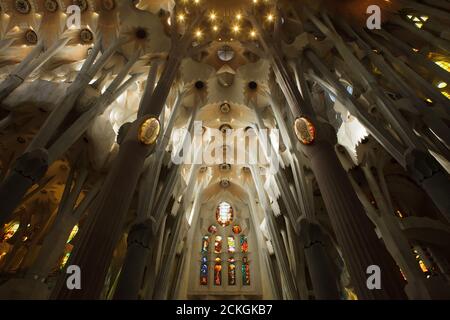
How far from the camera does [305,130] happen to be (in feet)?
26.2

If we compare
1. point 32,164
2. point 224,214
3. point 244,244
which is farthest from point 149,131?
point 224,214

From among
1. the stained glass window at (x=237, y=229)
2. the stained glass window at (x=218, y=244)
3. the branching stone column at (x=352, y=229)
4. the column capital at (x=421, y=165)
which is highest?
the stained glass window at (x=237, y=229)

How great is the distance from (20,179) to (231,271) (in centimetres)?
1359

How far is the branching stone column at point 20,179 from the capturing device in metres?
5.94

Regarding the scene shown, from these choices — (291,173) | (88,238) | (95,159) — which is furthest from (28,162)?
(291,173)

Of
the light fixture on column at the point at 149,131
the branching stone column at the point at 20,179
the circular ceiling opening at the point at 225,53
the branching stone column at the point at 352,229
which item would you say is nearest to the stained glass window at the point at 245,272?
→ the branching stone column at the point at 352,229

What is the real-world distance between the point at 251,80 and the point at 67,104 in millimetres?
9831

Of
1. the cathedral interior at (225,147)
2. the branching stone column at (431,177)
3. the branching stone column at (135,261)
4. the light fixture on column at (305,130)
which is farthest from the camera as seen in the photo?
the branching stone column at (135,261)

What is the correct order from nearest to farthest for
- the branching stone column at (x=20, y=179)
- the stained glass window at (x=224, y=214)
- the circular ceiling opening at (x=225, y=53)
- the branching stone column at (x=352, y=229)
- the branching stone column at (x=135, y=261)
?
1. the branching stone column at (x=352, y=229)
2. the branching stone column at (x=20, y=179)
3. the branching stone column at (x=135, y=261)
4. the circular ceiling opening at (x=225, y=53)
5. the stained glass window at (x=224, y=214)

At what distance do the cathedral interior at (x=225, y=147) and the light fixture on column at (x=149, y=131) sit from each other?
0.21 ft

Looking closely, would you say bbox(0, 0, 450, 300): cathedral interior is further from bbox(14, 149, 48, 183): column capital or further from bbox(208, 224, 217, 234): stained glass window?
bbox(208, 224, 217, 234): stained glass window

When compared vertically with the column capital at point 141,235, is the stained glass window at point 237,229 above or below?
above

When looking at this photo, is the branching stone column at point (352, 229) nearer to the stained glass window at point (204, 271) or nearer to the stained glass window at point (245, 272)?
the stained glass window at point (245, 272)

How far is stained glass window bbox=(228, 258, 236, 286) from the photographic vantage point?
16.9 metres
